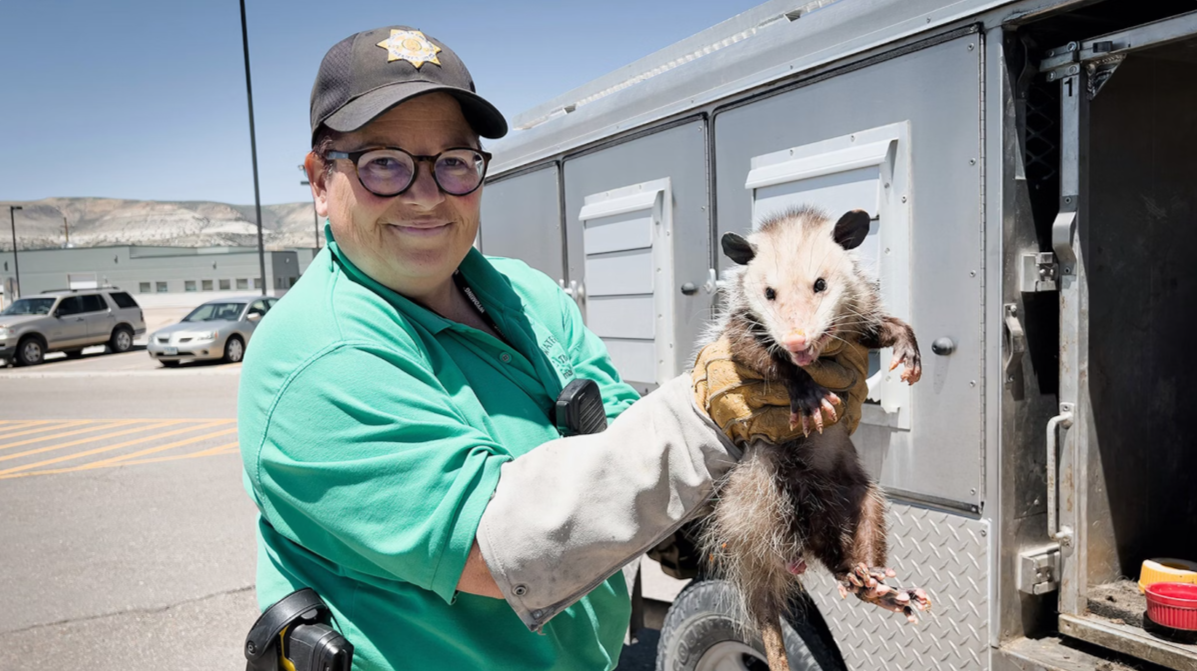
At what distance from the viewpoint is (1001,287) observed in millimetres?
2564

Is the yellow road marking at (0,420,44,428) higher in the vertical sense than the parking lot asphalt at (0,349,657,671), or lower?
higher

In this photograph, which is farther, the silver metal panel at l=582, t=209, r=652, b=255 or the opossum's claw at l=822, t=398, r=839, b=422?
the silver metal panel at l=582, t=209, r=652, b=255

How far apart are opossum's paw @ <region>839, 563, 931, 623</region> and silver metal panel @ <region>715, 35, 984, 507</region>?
1.02 meters

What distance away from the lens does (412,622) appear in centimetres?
155

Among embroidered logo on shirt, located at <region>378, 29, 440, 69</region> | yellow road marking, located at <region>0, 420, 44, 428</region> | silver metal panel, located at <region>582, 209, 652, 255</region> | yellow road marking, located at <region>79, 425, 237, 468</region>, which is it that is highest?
embroidered logo on shirt, located at <region>378, 29, 440, 69</region>

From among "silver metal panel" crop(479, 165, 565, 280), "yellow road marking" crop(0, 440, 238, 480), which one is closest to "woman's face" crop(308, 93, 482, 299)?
"silver metal panel" crop(479, 165, 565, 280)

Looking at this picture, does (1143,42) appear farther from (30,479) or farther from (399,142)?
(30,479)

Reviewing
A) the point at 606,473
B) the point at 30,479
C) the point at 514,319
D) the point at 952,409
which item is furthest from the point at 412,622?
the point at 30,479

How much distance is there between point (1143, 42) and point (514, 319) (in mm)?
2105

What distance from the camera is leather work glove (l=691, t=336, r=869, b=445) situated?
5.55ft

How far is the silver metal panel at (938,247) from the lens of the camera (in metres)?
2.61

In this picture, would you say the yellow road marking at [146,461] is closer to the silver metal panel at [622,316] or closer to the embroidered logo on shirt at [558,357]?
the silver metal panel at [622,316]

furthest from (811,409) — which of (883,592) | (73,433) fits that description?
(73,433)

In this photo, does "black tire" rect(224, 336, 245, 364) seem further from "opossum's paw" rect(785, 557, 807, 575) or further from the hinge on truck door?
"opossum's paw" rect(785, 557, 807, 575)
